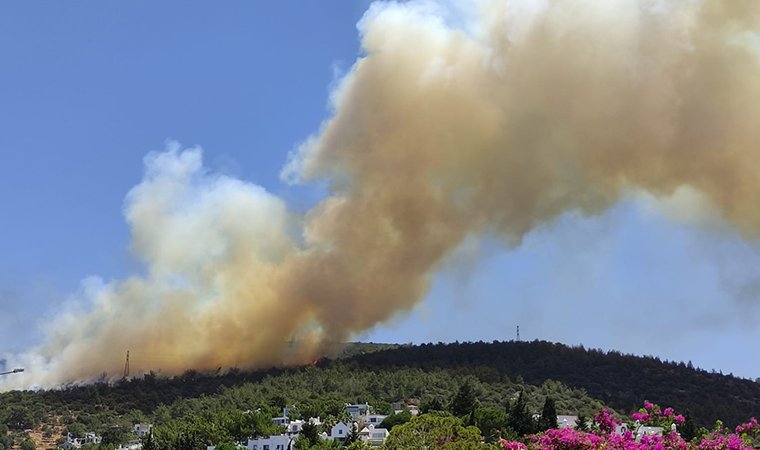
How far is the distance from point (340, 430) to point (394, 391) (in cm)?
3908

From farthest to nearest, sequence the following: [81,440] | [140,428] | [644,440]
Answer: [81,440]
[140,428]
[644,440]

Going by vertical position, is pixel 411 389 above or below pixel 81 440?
above

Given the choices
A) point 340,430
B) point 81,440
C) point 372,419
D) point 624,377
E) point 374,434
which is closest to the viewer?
point 374,434

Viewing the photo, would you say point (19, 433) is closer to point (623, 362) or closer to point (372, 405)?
point (372, 405)

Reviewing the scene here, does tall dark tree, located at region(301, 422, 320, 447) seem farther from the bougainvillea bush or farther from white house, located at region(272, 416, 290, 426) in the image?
the bougainvillea bush

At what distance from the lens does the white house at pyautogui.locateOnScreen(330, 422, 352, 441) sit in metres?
120

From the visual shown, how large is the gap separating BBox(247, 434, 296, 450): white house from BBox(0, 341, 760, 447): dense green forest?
378 inches

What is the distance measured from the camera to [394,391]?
160 metres

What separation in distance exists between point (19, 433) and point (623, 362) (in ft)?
351

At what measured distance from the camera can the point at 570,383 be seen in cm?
17225

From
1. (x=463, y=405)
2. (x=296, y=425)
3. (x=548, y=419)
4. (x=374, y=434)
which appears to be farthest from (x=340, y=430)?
(x=548, y=419)

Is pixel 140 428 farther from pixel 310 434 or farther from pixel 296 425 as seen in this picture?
pixel 310 434

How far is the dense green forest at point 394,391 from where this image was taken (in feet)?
494

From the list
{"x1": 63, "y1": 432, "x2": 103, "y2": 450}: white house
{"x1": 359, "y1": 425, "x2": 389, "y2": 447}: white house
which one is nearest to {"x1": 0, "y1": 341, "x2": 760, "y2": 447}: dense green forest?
{"x1": 63, "y1": 432, "x2": 103, "y2": 450}: white house
